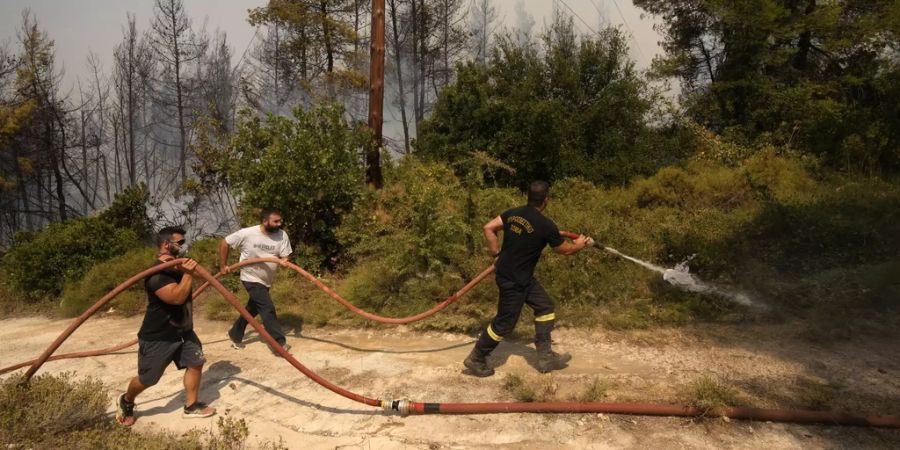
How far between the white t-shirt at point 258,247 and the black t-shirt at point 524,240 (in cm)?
261

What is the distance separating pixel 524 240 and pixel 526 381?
1279 millimetres

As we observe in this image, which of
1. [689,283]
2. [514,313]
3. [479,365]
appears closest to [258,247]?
[479,365]

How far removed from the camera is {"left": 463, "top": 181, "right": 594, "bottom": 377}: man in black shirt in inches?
193

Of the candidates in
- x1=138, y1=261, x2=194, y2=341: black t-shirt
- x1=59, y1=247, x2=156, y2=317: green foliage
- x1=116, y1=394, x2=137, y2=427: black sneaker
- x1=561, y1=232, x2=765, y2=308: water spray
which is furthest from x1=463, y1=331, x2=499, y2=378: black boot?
x1=59, y1=247, x2=156, y2=317: green foliage

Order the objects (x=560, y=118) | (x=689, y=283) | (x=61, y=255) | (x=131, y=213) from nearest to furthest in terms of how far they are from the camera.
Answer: (x=689, y=283) < (x=61, y=255) < (x=131, y=213) < (x=560, y=118)

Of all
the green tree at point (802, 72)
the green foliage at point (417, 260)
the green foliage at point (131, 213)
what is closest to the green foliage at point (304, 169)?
the green foliage at point (417, 260)

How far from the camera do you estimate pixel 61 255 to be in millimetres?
10109

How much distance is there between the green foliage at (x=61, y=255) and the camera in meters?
9.98

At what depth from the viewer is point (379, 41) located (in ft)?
33.9

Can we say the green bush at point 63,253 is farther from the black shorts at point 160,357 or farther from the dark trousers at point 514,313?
the dark trousers at point 514,313

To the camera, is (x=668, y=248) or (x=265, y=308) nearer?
(x=265, y=308)

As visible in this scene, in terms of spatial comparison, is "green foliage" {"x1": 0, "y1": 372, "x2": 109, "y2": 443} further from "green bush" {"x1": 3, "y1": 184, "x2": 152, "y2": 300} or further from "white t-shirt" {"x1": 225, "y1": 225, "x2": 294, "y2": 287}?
"green bush" {"x1": 3, "y1": 184, "x2": 152, "y2": 300}

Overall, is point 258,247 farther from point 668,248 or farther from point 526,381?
point 668,248

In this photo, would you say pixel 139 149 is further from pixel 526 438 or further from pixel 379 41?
pixel 526 438
